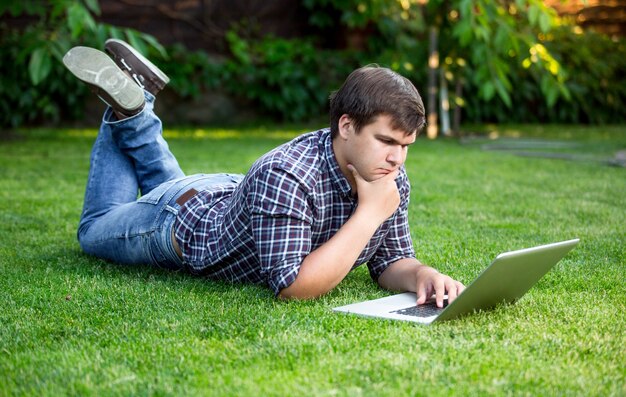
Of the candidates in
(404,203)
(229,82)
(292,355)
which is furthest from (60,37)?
(292,355)

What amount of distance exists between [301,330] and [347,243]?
34cm

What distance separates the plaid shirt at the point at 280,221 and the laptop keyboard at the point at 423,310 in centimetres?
29

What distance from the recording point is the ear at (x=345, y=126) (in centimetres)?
246

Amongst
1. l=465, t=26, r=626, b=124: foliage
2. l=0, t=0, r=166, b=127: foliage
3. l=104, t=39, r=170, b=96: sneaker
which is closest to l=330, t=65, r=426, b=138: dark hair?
l=104, t=39, r=170, b=96: sneaker

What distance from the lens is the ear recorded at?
246 cm

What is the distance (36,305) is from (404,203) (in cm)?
116

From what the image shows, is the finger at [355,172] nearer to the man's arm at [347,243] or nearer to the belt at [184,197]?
the man's arm at [347,243]


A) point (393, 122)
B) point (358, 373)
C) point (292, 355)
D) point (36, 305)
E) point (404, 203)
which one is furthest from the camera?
point (404, 203)

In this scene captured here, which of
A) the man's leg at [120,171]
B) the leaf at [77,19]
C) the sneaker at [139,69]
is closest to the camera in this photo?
the man's leg at [120,171]

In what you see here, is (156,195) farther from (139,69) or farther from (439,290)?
(439,290)

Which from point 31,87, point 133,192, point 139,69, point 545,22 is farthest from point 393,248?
point 31,87

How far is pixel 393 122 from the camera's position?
93.7 inches

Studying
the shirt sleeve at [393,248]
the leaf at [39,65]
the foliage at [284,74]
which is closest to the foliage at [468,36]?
the foliage at [284,74]

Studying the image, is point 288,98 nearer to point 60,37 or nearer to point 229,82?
point 229,82
